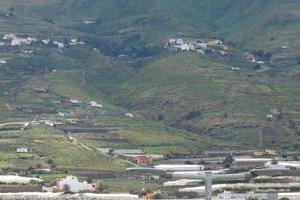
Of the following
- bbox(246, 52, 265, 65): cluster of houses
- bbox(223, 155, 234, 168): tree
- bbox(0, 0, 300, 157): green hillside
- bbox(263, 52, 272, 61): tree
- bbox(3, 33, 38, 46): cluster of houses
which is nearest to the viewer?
bbox(223, 155, 234, 168): tree

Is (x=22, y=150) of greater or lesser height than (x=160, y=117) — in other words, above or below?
below

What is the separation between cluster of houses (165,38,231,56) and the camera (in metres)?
192

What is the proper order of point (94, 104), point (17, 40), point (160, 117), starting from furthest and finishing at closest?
point (17, 40), point (94, 104), point (160, 117)

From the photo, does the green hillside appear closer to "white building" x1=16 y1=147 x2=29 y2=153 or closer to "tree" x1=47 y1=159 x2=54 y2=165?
"white building" x1=16 y1=147 x2=29 y2=153

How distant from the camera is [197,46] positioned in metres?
Result: 194

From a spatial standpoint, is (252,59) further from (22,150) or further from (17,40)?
(22,150)

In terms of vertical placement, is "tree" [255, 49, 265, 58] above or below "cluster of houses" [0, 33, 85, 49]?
below

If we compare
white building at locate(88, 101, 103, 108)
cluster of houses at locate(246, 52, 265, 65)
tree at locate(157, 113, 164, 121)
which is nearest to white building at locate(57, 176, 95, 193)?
tree at locate(157, 113, 164, 121)

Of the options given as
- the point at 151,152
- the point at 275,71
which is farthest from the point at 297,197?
the point at 275,71

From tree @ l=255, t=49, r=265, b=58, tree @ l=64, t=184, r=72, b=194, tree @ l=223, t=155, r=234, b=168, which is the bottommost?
tree @ l=64, t=184, r=72, b=194

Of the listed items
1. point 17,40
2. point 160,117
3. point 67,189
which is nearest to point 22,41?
point 17,40

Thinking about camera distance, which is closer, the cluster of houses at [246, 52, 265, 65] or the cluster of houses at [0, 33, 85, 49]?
the cluster of houses at [246, 52, 265, 65]

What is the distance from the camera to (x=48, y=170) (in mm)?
113438

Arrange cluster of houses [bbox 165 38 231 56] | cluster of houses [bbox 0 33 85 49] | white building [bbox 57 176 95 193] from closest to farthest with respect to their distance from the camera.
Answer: white building [bbox 57 176 95 193], cluster of houses [bbox 165 38 231 56], cluster of houses [bbox 0 33 85 49]
